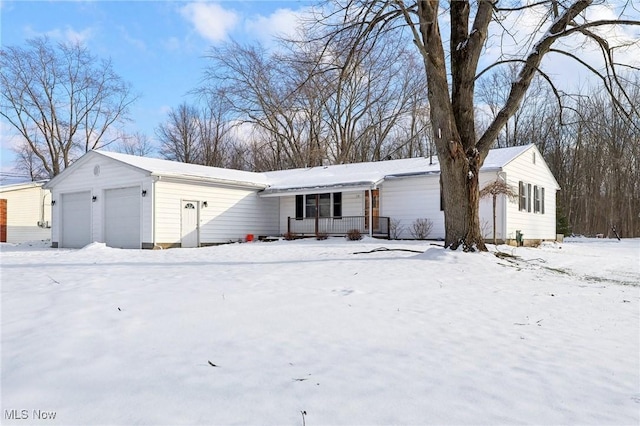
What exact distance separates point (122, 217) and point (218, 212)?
12.1 ft

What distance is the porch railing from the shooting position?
60.9ft

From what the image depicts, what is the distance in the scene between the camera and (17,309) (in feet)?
14.5

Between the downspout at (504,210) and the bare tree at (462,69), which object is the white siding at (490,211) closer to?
the downspout at (504,210)

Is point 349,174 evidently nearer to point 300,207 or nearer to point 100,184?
point 300,207

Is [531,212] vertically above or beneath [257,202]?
beneath

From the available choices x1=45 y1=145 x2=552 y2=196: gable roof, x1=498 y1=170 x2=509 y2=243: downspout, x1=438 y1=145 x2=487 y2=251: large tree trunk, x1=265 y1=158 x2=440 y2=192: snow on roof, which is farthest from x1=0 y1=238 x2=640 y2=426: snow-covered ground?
x1=265 y1=158 x2=440 y2=192: snow on roof

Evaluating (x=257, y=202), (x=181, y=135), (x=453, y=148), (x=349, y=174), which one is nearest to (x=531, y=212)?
(x=349, y=174)

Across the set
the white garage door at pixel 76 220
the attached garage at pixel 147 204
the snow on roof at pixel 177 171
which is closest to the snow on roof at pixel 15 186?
the attached garage at pixel 147 204

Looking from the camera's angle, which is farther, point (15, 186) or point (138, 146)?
point (138, 146)

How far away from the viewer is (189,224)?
1722 cm

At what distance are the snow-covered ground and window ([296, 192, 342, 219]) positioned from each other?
13.6 metres

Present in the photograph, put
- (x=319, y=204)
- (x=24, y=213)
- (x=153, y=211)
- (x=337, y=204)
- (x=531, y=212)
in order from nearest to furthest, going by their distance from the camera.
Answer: (x=153, y=211) → (x=531, y=212) → (x=337, y=204) → (x=319, y=204) → (x=24, y=213)


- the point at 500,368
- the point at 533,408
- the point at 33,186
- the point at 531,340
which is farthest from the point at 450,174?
the point at 33,186

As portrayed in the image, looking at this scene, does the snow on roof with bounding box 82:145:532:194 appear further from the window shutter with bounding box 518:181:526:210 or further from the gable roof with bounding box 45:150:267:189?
the window shutter with bounding box 518:181:526:210
